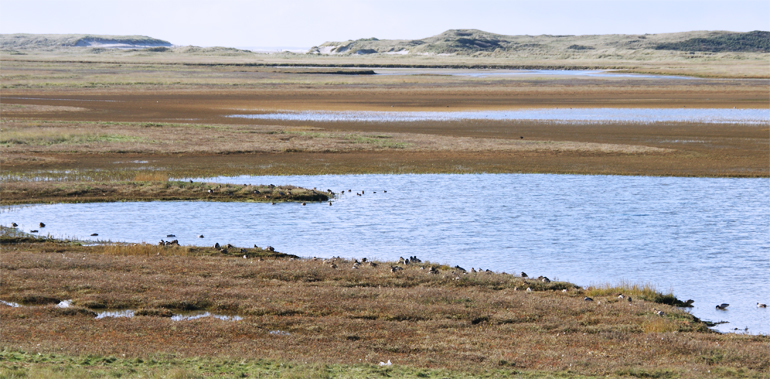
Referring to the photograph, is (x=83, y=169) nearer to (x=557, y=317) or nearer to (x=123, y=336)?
(x=123, y=336)

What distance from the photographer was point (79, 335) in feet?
49.2

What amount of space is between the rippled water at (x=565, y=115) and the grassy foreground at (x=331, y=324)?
46277mm

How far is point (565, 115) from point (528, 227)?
45.2 meters

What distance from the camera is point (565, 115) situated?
70.5m

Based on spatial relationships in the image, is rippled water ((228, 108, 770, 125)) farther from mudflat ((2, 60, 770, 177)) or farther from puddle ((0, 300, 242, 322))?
puddle ((0, 300, 242, 322))

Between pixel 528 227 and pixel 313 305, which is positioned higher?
pixel 313 305

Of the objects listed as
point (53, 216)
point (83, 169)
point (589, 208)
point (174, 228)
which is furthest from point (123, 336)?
point (83, 169)

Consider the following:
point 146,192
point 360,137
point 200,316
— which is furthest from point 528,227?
point 360,137

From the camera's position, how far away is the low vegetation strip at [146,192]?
106 feet

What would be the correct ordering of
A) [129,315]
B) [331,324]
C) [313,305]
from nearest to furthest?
1. [331,324]
2. [129,315]
3. [313,305]

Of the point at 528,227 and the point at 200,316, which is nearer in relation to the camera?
the point at 200,316

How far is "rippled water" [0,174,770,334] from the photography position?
21.8 metres

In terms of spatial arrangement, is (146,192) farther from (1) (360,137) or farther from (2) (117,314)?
(1) (360,137)

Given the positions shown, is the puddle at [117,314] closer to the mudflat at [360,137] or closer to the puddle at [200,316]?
the puddle at [200,316]
